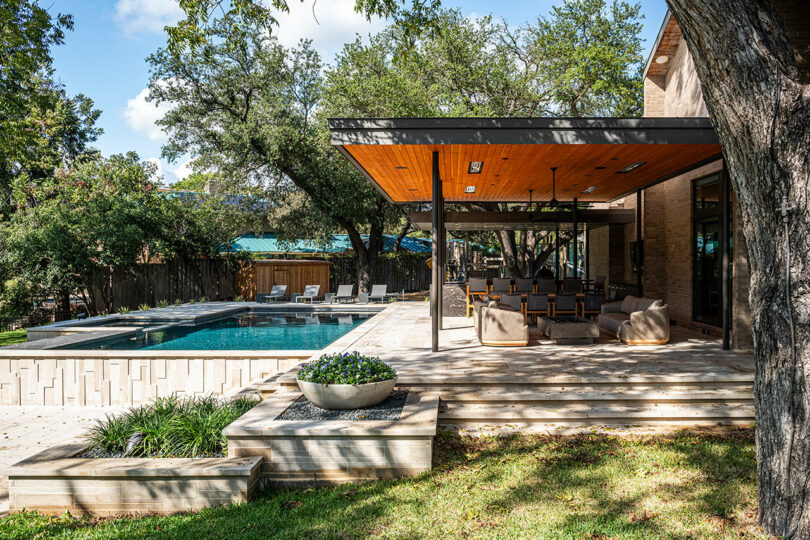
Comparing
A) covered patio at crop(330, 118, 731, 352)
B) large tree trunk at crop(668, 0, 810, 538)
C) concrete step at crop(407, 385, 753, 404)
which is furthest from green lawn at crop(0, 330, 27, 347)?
large tree trunk at crop(668, 0, 810, 538)

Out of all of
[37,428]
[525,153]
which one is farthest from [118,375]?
[525,153]

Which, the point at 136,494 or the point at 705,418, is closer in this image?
the point at 136,494

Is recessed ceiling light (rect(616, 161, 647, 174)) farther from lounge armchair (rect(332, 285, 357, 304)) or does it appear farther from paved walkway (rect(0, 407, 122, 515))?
lounge armchair (rect(332, 285, 357, 304))

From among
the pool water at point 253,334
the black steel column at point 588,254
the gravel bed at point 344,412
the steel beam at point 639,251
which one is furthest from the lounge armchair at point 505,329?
the black steel column at point 588,254

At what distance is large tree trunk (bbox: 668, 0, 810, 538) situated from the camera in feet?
10.0

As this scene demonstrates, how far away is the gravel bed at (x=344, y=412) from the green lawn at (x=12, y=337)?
1044 centimetres

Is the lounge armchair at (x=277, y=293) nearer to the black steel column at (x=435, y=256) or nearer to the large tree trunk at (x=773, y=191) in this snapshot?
the black steel column at (x=435, y=256)

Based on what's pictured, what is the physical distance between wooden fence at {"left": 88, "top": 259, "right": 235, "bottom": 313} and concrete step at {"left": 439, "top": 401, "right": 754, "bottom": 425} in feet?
50.2

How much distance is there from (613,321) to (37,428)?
353 inches

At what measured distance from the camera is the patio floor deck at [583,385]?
5.30 metres

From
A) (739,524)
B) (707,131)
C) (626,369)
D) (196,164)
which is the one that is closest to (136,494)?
(739,524)

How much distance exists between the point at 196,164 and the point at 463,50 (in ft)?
33.6

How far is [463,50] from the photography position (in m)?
17.4

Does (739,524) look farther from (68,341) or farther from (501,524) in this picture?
(68,341)
